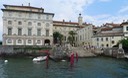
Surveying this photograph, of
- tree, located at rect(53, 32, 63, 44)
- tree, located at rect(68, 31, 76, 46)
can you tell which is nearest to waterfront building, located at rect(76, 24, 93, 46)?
tree, located at rect(68, 31, 76, 46)

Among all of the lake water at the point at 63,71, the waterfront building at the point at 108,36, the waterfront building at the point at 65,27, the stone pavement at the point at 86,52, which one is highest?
the waterfront building at the point at 65,27

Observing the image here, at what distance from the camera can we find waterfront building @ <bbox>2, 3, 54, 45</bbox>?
80.7 metres

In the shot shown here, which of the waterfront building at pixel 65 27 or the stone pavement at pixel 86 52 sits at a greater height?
the waterfront building at pixel 65 27

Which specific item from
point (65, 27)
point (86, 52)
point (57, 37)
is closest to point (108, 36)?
point (86, 52)

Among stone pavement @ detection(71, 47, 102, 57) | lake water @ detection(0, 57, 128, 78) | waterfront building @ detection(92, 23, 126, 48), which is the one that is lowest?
lake water @ detection(0, 57, 128, 78)

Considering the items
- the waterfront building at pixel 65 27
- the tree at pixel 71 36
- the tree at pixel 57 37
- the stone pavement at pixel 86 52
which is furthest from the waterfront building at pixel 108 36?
the waterfront building at pixel 65 27

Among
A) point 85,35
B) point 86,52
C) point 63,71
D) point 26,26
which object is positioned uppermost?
point 26,26

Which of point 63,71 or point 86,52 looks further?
point 86,52

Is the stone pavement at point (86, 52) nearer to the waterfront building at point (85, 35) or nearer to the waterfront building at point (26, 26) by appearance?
the waterfront building at point (26, 26)

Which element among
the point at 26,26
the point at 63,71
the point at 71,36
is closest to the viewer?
the point at 63,71

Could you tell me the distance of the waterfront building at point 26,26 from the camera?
8069 cm

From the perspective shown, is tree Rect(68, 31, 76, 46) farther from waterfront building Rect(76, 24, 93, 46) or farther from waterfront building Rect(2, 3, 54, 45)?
waterfront building Rect(2, 3, 54, 45)

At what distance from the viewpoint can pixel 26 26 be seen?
274ft

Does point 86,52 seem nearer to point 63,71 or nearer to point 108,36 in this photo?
point 108,36
